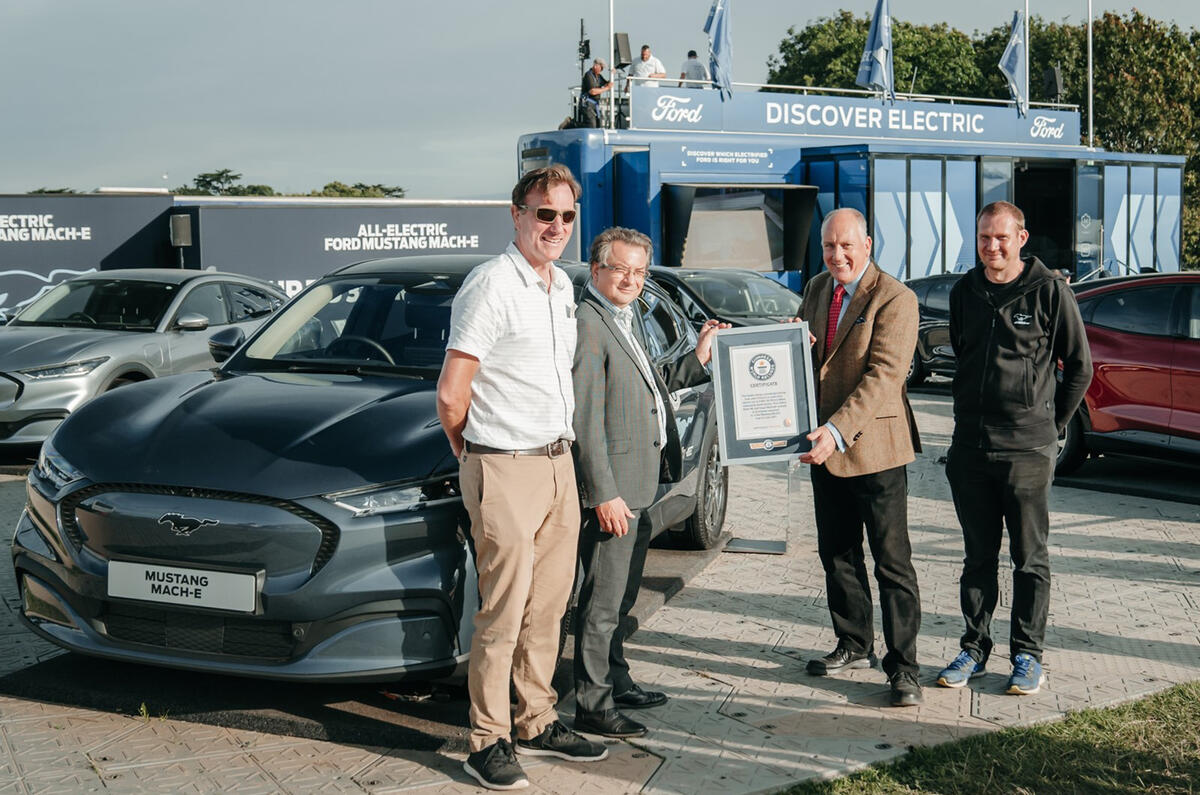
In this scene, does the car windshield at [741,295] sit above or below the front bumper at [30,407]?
above

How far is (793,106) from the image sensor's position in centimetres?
2541

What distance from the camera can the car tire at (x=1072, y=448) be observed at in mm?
9523

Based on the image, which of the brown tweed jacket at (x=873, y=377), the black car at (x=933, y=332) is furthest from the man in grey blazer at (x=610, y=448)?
the black car at (x=933, y=332)

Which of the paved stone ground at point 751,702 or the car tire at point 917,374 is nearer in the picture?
the paved stone ground at point 751,702

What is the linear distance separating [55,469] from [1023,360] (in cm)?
366

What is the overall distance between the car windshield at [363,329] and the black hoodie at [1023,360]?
2222 mm

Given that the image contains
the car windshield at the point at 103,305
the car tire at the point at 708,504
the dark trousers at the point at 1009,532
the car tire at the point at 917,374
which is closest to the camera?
the dark trousers at the point at 1009,532

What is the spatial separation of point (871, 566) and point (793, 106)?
779 inches

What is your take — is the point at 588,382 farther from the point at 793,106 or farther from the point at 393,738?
the point at 793,106

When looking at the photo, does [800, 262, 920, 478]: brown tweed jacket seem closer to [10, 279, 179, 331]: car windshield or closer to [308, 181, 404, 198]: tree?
[10, 279, 179, 331]: car windshield

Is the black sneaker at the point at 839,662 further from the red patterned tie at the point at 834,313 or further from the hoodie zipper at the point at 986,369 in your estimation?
the red patterned tie at the point at 834,313

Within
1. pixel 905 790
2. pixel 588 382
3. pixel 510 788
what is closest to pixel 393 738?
pixel 510 788

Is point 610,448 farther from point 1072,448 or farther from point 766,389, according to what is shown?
point 1072,448

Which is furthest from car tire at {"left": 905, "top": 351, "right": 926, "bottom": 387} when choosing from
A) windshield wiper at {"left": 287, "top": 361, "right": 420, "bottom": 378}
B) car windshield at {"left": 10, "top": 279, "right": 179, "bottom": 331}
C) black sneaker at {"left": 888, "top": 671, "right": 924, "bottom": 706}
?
windshield wiper at {"left": 287, "top": 361, "right": 420, "bottom": 378}
